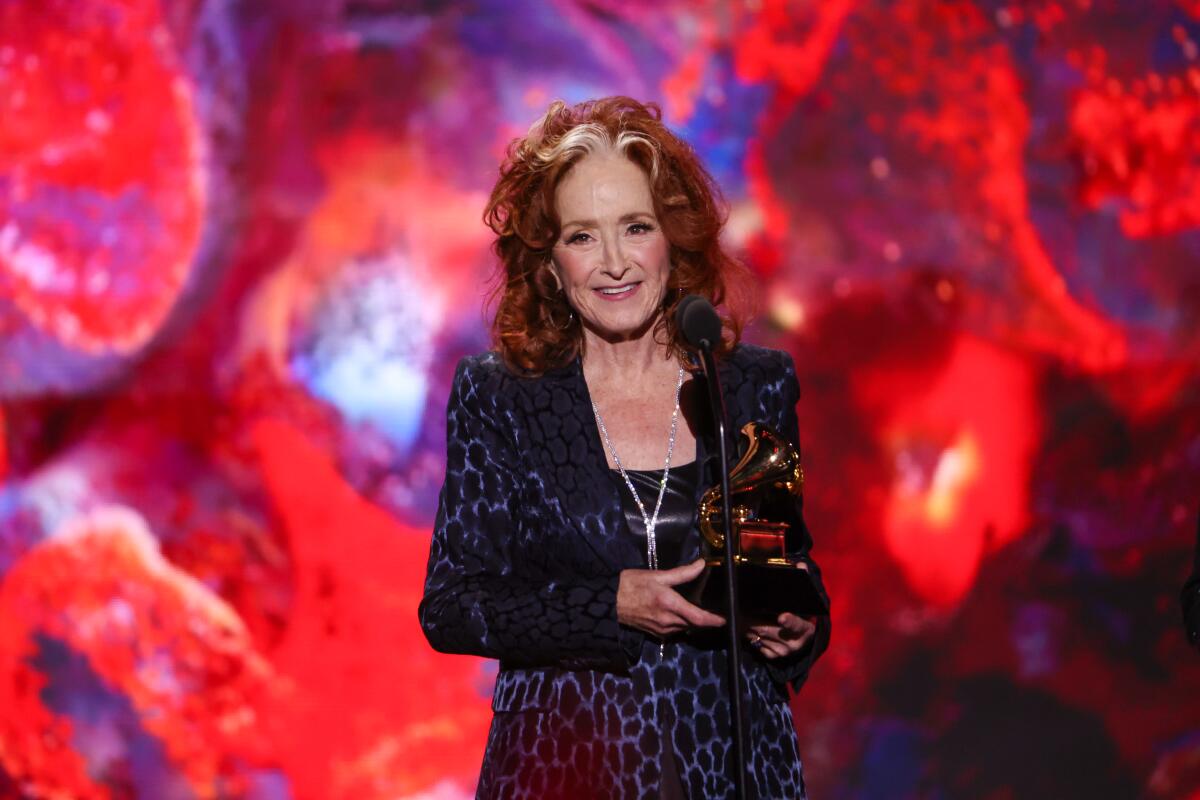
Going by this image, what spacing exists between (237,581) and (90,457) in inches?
25.2

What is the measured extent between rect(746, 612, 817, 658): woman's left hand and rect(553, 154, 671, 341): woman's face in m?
0.53

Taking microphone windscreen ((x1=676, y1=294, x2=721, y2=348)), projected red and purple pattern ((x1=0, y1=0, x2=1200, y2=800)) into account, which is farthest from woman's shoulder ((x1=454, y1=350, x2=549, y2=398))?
projected red and purple pattern ((x1=0, y1=0, x2=1200, y2=800))

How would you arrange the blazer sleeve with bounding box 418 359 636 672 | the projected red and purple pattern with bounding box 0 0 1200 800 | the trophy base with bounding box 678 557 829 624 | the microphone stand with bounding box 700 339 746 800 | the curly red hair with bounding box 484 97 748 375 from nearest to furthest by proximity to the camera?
the microphone stand with bounding box 700 339 746 800 < the trophy base with bounding box 678 557 829 624 < the blazer sleeve with bounding box 418 359 636 672 < the curly red hair with bounding box 484 97 748 375 < the projected red and purple pattern with bounding box 0 0 1200 800

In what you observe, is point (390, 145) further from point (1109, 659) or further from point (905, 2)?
point (1109, 659)

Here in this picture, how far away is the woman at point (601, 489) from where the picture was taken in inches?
74.2

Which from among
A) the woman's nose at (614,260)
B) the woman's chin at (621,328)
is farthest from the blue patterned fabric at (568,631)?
the woman's nose at (614,260)

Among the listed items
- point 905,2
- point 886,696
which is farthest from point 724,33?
point 886,696

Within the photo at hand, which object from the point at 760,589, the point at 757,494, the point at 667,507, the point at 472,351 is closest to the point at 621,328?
the point at 667,507

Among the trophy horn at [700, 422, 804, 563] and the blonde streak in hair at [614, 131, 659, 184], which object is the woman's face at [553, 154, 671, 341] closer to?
the blonde streak in hair at [614, 131, 659, 184]

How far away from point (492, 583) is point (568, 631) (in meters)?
0.17

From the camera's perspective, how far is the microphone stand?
5.04 feet

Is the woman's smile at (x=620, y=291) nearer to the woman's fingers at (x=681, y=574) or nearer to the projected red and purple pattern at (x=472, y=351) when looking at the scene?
the woman's fingers at (x=681, y=574)

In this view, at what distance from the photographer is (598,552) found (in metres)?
1.97

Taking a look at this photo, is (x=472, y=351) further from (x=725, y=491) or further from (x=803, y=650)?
(x=725, y=491)
